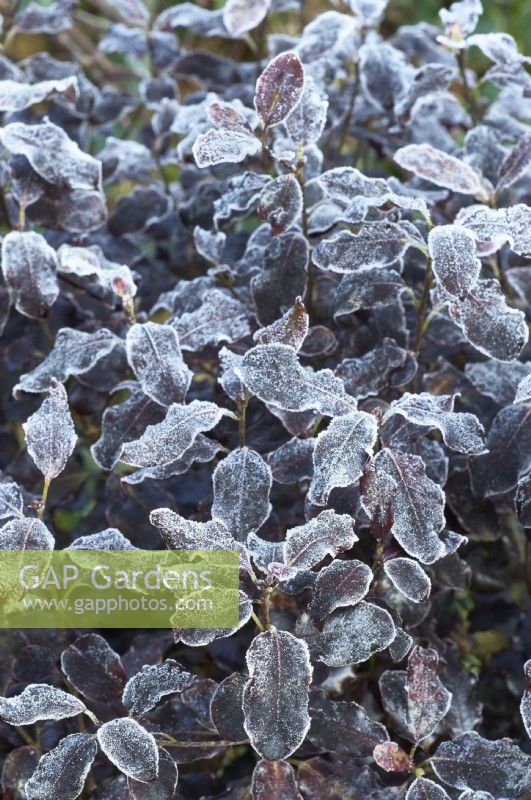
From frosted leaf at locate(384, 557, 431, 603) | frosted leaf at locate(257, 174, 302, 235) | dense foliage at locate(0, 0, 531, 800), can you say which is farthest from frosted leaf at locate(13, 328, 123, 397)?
frosted leaf at locate(384, 557, 431, 603)

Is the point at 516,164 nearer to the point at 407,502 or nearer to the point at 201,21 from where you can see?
the point at 407,502

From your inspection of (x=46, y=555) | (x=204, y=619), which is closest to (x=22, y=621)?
(x=46, y=555)

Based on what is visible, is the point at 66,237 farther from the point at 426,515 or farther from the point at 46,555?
the point at 426,515

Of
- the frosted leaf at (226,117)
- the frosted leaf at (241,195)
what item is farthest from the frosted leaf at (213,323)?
the frosted leaf at (226,117)

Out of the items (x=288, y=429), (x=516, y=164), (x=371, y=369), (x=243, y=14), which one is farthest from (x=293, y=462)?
(x=243, y=14)

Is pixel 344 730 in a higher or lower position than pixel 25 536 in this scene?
lower
